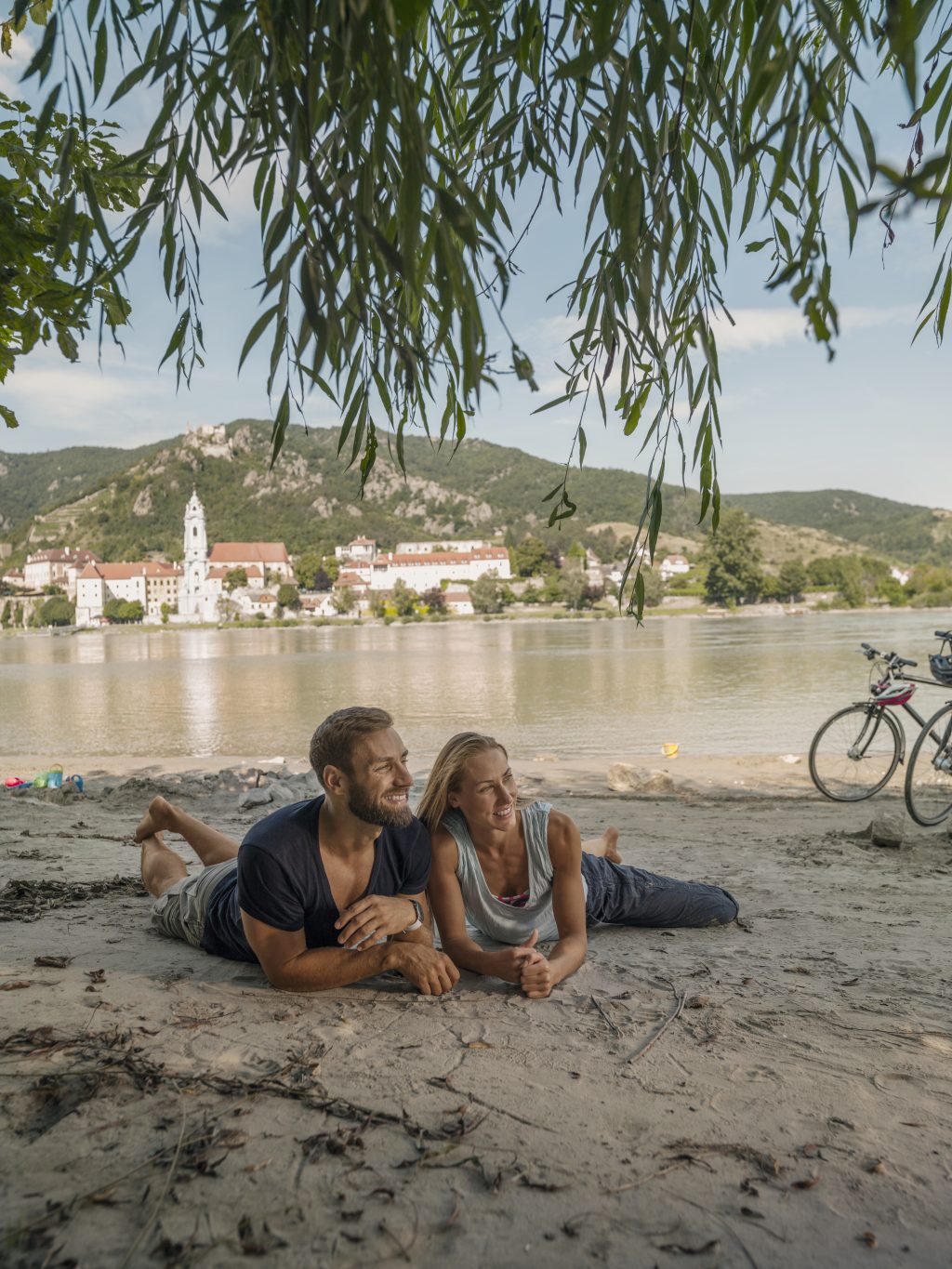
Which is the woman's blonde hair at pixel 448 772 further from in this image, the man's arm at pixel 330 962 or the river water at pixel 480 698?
the river water at pixel 480 698

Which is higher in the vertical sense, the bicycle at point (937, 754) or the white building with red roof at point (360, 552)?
the white building with red roof at point (360, 552)

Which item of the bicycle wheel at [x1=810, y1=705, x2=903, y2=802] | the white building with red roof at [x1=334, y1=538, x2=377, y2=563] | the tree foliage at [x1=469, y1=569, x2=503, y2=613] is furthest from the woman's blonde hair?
the white building with red roof at [x1=334, y1=538, x2=377, y2=563]

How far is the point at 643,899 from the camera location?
3.93m

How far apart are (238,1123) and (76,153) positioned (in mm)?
3091

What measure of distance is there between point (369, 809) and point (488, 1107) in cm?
92

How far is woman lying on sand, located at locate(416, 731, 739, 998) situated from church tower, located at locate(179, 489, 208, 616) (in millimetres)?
143710

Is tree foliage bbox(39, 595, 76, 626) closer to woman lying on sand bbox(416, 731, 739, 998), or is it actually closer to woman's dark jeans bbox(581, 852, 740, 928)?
woman's dark jeans bbox(581, 852, 740, 928)

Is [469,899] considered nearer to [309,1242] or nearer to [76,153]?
[309,1242]

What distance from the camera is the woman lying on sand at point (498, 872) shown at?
315cm

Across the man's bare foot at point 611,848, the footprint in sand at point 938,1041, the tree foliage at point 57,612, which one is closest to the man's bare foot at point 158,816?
the man's bare foot at point 611,848

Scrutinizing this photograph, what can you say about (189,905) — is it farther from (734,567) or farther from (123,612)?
→ (123,612)

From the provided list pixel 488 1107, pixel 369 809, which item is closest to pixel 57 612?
pixel 369 809

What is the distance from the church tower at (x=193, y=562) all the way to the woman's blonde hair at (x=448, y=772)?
14372 centimetres

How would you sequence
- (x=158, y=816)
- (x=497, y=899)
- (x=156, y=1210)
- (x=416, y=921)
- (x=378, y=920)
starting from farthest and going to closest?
1. (x=158, y=816)
2. (x=497, y=899)
3. (x=416, y=921)
4. (x=378, y=920)
5. (x=156, y=1210)
